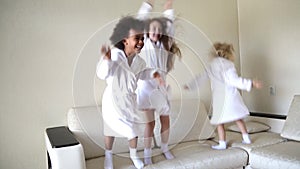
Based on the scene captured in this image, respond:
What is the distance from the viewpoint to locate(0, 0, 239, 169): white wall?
2145 millimetres

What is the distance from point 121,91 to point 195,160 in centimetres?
70

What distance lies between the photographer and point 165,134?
2.18 m

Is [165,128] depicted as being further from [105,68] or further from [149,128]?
[105,68]

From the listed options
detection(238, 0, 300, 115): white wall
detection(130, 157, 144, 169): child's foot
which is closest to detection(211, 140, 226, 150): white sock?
detection(130, 157, 144, 169): child's foot

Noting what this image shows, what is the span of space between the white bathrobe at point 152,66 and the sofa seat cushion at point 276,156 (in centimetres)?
79

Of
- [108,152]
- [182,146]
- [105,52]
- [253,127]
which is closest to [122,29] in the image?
[105,52]

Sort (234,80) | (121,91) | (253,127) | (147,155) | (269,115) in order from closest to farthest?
(121,91), (147,155), (234,80), (253,127), (269,115)

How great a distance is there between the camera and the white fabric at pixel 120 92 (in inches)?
65.0

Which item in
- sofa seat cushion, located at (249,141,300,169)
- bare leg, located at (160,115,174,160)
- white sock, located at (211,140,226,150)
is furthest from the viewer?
white sock, located at (211,140,226,150)

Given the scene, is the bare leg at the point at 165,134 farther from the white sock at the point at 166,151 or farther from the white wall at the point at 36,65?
the white wall at the point at 36,65

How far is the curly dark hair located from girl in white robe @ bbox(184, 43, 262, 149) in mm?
678

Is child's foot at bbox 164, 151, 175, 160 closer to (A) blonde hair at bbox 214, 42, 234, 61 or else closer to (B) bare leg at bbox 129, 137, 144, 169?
(B) bare leg at bbox 129, 137, 144, 169

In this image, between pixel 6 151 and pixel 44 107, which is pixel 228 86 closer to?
pixel 44 107


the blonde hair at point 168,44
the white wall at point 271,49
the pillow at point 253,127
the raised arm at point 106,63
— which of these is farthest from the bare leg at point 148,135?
the white wall at point 271,49
